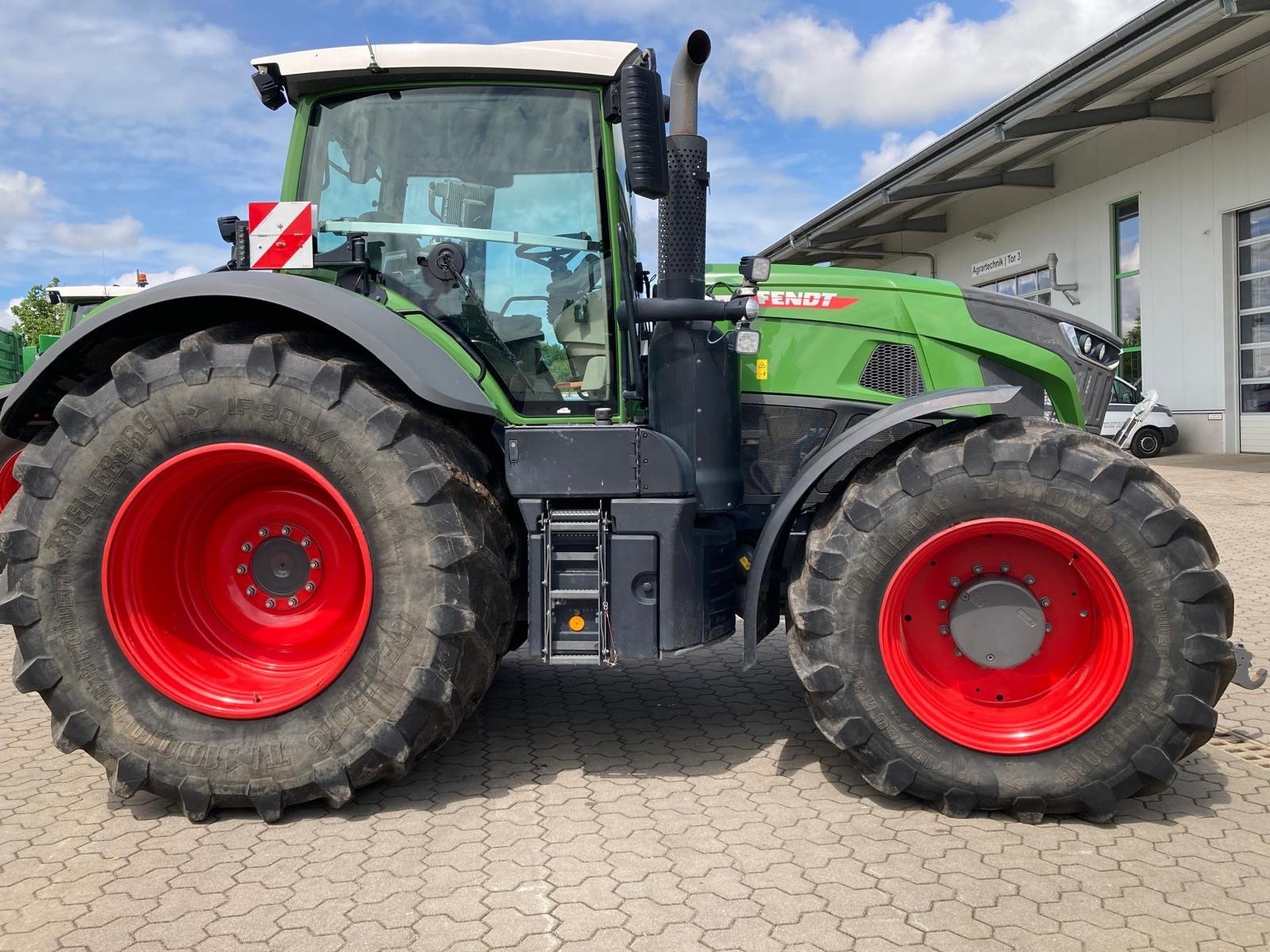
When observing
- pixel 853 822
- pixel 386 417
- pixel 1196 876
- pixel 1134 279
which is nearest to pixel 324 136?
pixel 386 417

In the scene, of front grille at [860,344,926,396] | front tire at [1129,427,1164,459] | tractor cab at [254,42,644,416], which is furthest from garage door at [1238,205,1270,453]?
tractor cab at [254,42,644,416]

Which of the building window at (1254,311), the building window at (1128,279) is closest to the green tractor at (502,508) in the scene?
the building window at (1254,311)

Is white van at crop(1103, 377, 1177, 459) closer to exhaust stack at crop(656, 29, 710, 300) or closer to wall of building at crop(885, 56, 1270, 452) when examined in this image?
wall of building at crop(885, 56, 1270, 452)

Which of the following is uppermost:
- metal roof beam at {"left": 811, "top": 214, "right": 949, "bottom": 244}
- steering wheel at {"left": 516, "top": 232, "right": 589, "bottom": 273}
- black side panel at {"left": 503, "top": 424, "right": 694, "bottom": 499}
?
metal roof beam at {"left": 811, "top": 214, "right": 949, "bottom": 244}

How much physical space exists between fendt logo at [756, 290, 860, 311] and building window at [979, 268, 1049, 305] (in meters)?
21.7

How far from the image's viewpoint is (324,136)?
3.87 m

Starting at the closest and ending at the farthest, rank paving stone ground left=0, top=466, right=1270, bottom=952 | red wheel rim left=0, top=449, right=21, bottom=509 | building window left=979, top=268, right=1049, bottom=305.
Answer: paving stone ground left=0, top=466, right=1270, bottom=952
red wheel rim left=0, top=449, right=21, bottom=509
building window left=979, top=268, right=1049, bottom=305

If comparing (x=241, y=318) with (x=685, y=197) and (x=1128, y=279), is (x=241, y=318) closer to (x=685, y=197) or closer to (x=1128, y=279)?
(x=685, y=197)

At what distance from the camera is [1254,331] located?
1930 centimetres

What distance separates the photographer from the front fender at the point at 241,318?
3.31 meters

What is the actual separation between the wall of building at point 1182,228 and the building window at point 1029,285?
0.56 m

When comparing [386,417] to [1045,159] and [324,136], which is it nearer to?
[324,136]

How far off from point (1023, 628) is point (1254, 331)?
19.3 meters

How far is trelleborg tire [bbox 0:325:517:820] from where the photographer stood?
10.8 ft
